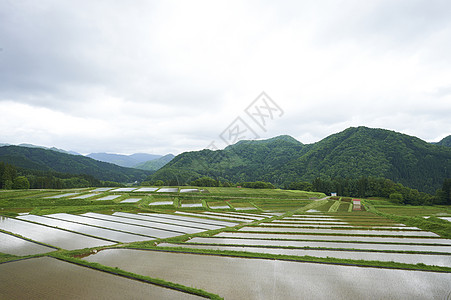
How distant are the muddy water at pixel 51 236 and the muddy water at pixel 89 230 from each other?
948 mm

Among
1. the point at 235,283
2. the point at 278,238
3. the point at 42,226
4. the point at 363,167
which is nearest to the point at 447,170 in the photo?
the point at 363,167

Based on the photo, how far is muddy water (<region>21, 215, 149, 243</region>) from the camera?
18.1 m

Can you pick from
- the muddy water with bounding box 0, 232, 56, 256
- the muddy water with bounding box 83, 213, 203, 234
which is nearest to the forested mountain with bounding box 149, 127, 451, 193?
the muddy water with bounding box 83, 213, 203, 234

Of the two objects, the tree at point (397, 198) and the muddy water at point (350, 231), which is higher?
the muddy water at point (350, 231)

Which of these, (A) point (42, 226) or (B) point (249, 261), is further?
(A) point (42, 226)

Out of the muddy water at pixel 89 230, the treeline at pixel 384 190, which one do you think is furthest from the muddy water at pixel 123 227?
the treeline at pixel 384 190

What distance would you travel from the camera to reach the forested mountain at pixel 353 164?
109 meters

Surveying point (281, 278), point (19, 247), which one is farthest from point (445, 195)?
point (19, 247)

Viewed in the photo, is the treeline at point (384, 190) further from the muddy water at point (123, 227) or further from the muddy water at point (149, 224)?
the muddy water at point (123, 227)

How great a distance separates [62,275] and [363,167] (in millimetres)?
127028

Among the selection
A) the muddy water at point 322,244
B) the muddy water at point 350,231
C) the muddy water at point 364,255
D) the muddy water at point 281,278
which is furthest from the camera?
the muddy water at point 350,231

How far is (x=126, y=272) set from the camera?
35.9 feet

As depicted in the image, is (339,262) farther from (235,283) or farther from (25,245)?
(25,245)

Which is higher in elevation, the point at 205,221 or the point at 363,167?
the point at 363,167
